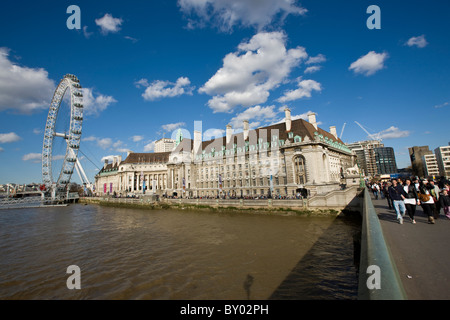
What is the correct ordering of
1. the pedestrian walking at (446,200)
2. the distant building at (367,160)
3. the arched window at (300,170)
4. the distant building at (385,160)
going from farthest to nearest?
1. the distant building at (385,160)
2. the distant building at (367,160)
3. the arched window at (300,170)
4. the pedestrian walking at (446,200)

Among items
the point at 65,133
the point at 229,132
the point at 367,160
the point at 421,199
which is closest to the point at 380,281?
the point at 421,199

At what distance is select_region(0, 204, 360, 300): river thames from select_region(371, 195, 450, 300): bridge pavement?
3.80 meters

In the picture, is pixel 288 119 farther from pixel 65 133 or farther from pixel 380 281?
pixel 65 133

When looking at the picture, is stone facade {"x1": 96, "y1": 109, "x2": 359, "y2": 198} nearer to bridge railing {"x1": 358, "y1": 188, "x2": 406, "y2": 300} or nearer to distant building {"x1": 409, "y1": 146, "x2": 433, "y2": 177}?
bridge railing {"x1": 358, "y1": 188, "x2": 406, "y2": 300}

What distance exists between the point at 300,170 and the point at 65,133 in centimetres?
8078

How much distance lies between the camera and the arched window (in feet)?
157

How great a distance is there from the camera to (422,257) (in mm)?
5793

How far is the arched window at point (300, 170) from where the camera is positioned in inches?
1887

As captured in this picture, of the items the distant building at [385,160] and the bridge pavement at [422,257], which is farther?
the distant building at [385,160]

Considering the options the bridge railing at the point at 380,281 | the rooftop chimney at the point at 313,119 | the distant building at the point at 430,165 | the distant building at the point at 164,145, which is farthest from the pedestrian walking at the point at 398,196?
the distant building at the point at 164,145

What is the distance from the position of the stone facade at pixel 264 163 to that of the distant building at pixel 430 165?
320 feet

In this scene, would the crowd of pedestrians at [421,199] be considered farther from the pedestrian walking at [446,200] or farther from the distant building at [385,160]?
the distant building at [385,160]

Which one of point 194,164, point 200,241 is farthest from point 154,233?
point 194,164
